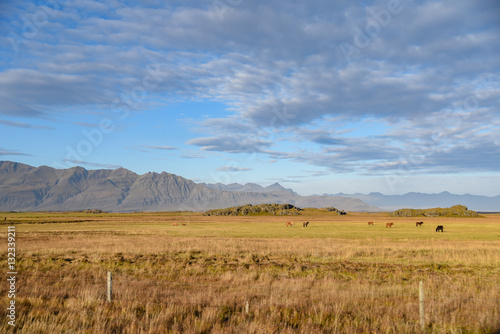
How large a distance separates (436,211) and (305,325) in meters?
192

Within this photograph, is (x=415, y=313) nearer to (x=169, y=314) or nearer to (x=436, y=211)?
(x=169, y=314)

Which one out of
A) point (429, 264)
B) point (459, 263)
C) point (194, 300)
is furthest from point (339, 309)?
point (459, 263)

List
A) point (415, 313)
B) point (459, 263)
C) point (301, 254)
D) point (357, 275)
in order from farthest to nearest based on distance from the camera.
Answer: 1. point (301, 254)
2. point (459, 263)
3. point (357, 275)
4. point (415, 313)

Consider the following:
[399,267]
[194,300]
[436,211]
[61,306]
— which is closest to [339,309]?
[194,300]

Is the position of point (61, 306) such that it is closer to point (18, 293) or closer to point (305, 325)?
point (18, 293)

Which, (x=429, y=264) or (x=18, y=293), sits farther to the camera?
(x=429, y=264)

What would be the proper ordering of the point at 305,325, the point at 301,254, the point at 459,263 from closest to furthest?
the point at 305,325 → the point at 459,263 → the point at 301,254

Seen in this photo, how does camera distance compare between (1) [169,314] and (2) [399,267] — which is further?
(2) [399,267]

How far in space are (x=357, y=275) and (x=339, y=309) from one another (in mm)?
8193

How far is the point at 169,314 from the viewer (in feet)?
39.3

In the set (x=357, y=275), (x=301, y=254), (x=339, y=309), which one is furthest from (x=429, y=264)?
(x=339, y=309)

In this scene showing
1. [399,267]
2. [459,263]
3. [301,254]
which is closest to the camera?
[399,267]

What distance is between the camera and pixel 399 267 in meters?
23.5

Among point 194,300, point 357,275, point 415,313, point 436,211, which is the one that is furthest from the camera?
point 436,211
